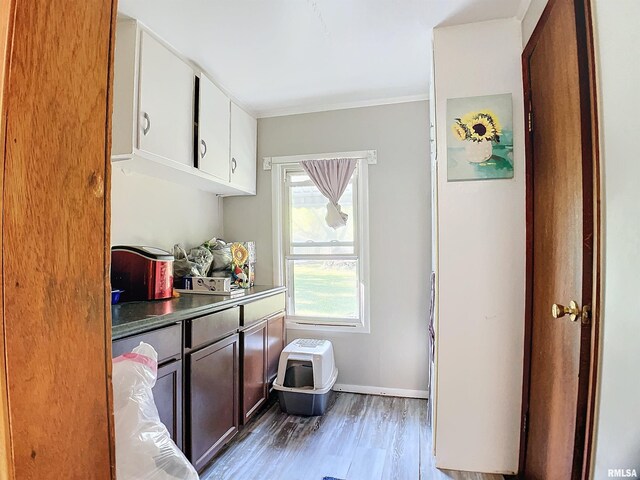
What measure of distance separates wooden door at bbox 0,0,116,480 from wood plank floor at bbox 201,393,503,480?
60.6 inches

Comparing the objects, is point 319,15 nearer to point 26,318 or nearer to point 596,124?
point 596,124

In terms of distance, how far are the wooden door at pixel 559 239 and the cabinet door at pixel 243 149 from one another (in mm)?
1984

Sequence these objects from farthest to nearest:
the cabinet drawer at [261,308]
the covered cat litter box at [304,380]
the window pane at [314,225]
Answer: the window pane at [314,225] < the covered cat litter box at [304,380] < the cabinet drawer at [261,308]

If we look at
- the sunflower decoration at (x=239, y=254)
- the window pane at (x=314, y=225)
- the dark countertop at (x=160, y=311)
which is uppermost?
the window pane at (x=314, y=225)

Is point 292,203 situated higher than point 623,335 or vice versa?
point 292,203

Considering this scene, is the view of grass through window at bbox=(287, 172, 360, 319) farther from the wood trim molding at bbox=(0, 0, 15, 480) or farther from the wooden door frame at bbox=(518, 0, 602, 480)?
the wood trim molding at bbox=(0, 0, 15, 480)

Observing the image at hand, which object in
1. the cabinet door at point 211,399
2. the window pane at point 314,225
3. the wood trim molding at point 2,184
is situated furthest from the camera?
the window pane at point 314,225

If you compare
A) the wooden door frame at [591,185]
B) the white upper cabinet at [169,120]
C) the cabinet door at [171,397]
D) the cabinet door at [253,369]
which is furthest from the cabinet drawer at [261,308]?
the wooden door frame at [591,185]

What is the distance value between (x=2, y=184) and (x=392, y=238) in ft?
8.52

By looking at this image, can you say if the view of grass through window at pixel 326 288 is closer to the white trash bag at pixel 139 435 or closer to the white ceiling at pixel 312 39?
the white ceiling at pixel 312 39

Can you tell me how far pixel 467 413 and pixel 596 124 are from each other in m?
1.49

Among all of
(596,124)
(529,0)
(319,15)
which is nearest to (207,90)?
(319,15)

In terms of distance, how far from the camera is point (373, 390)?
9.41 ft

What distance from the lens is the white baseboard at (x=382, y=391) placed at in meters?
2.77
